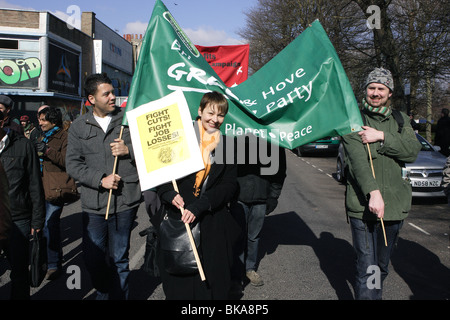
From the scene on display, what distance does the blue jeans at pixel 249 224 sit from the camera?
179 inches

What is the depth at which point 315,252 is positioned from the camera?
5859 millimetres

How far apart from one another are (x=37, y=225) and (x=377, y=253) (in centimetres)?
293

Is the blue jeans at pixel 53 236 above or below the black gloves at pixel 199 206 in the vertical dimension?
below

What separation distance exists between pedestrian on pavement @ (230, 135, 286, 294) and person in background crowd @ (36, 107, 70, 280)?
2.08 meters

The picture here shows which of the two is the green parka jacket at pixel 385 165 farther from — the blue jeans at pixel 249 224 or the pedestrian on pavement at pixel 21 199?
the pedestrian on pavement at pixel 21 199

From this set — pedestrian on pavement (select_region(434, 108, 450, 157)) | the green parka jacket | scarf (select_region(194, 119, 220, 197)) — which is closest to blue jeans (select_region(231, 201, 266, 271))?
the green parka jacket

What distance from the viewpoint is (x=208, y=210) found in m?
3.06

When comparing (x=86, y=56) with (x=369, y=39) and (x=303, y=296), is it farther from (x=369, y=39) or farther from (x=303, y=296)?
(x=303, y=296)

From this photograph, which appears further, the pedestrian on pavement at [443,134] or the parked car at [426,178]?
the pedestrian on pavement at [443,134]

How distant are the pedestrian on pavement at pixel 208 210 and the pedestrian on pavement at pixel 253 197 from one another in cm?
105

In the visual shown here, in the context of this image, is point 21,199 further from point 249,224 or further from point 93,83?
point 249,224

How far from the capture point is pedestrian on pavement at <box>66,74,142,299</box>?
368 centimetres

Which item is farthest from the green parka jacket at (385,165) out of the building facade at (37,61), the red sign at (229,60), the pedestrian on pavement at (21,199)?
the building facade at (37,61)

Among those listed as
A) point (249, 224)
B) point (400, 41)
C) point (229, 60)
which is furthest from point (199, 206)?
point (400, 41)
